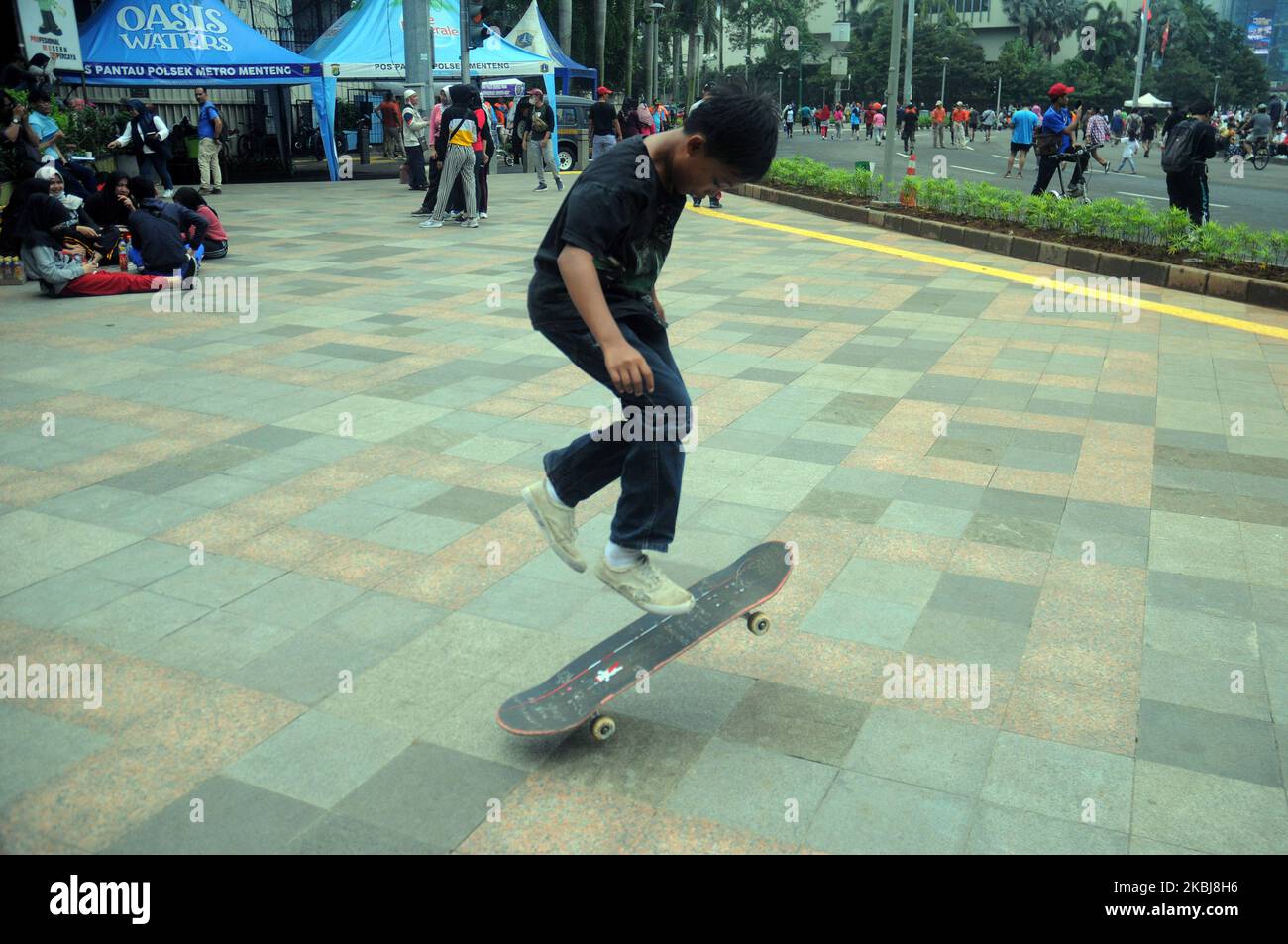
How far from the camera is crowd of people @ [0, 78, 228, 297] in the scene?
9.49 meters

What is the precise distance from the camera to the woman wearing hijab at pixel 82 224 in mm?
10008

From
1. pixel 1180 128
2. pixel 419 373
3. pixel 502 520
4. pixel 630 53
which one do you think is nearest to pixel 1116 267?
pixel 1180 128

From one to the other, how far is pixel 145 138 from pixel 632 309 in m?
16.0

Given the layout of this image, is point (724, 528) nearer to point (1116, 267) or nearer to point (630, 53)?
point (1116, 267)

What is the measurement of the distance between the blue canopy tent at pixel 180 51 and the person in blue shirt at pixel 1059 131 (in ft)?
42.6

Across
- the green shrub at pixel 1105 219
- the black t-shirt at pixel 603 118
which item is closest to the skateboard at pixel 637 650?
the green shrub at pixel 1105 219

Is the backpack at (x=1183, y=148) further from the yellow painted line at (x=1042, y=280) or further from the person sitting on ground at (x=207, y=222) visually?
the person sitting on ground at (x=207, y=222)

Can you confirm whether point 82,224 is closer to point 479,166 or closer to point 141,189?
point 141,189

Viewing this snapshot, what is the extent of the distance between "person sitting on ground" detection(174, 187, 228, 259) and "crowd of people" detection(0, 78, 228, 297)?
0.01 metres

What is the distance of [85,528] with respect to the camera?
461 centimetres

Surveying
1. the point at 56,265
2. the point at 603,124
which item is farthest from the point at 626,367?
the point at 603,124

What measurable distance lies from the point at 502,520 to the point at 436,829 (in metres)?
2.17

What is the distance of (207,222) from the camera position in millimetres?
A: 11250
